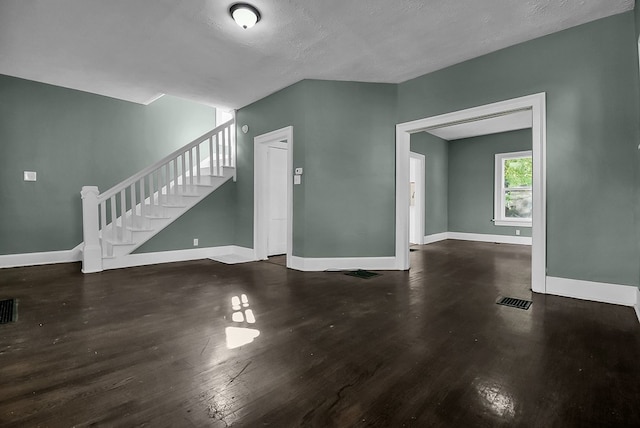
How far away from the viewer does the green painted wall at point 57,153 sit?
187 inches

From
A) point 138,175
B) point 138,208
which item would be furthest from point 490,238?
point 138,208

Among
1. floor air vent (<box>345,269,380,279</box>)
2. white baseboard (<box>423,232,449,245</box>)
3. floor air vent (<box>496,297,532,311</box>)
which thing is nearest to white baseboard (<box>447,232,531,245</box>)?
white baseboard (<box>423,232,449,245</box>)

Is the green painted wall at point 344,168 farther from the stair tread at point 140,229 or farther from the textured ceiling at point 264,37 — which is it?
the stair tread at point 140,229

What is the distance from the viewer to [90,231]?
171 inches

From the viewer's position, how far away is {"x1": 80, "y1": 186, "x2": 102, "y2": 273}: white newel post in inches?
170

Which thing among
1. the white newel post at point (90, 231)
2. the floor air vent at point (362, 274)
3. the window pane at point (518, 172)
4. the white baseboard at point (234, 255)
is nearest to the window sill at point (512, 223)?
the window pane at point (518, 172)

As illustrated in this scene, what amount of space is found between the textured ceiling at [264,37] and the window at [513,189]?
4.77 m

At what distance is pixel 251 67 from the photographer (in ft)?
13.7

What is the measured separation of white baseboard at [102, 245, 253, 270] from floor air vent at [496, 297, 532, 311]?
155 inches

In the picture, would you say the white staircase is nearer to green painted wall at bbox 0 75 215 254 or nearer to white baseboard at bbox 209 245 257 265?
green painted wall at bbox 0 75 215 254

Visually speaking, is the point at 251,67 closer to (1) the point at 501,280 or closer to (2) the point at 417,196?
(1) the point at 501,280

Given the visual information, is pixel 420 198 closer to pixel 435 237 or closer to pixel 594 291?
pixel 435 237

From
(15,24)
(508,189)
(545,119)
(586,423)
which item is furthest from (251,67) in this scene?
(508,189)

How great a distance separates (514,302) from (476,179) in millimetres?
5848
